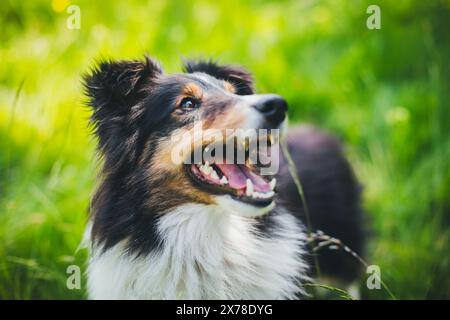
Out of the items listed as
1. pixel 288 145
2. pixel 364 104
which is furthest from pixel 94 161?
pixel 364 104

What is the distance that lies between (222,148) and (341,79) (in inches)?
125

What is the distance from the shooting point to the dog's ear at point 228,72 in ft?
10.8

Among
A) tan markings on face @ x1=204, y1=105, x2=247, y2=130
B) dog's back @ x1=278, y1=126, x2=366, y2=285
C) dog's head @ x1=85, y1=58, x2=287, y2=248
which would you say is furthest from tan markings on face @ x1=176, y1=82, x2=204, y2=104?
dog's back @ x1=278, y1=126, x2=366, y2=285

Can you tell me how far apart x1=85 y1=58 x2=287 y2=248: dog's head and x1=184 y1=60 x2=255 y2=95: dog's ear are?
284 millimetres

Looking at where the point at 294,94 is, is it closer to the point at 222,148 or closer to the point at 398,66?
the point at 398,66

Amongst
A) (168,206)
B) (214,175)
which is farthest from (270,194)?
(168,206)

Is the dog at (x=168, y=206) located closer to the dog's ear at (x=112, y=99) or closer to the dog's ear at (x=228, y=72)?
the dog's ear at (x=112, y=99)

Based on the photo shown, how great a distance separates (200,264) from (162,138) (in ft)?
2.37

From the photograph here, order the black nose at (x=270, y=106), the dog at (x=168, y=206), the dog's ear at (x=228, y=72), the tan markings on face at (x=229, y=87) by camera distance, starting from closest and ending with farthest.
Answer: the black nose at (x=270, y=106)
the dog at (x=168, y=206)
the tan markings on face at (x=229, y=87)
the dog's ear at (x=228, y=72)

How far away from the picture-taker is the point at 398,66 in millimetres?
5688

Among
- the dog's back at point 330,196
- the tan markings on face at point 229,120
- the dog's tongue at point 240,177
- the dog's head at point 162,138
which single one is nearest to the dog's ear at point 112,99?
the dog's head at point 162,138

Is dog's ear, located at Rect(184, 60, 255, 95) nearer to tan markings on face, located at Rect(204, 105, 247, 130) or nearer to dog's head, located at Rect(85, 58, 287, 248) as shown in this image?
dog's head, located at Rect(85, 58, 287, 248)

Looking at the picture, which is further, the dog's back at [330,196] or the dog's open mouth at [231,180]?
the dog's back at [330,196]

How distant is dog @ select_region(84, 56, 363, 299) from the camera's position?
110 inches
